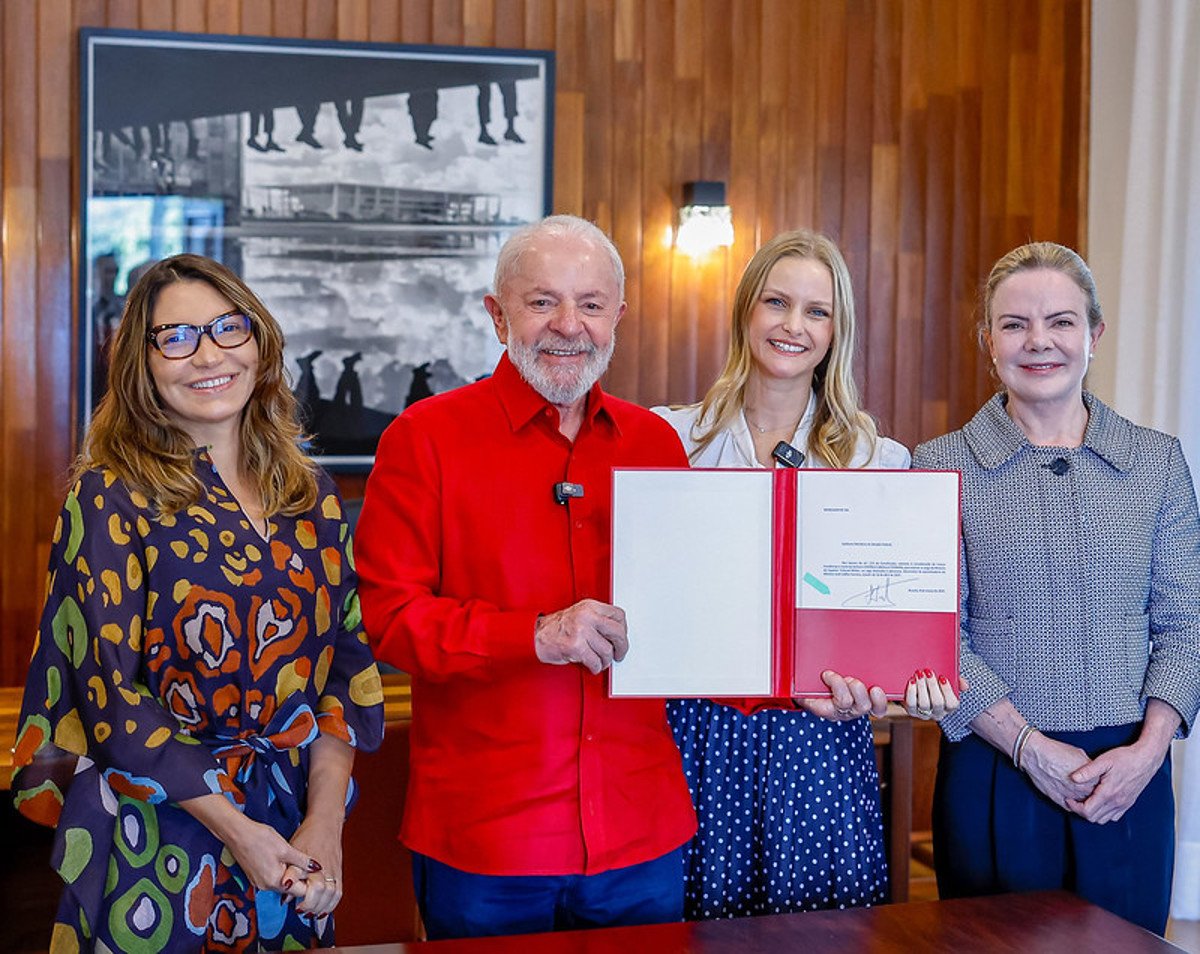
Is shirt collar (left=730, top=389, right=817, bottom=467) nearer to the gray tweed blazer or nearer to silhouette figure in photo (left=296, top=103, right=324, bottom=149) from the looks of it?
the gray tweed blazer

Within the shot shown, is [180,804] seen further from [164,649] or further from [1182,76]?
[1182,76]

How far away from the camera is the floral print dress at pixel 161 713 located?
175 cm

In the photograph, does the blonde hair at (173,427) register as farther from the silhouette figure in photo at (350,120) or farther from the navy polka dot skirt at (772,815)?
the silhouette figure in photo at (350,120)


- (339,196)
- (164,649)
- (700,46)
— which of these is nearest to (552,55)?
(700,46)

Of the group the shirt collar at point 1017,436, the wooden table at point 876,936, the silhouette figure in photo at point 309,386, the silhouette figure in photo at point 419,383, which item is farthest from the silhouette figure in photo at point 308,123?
the wooden table at point 876,936

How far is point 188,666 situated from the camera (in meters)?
1.81

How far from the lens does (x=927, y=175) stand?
205 inches

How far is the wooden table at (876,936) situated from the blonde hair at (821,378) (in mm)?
815

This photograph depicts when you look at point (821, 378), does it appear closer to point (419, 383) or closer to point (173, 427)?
point (173, 427)

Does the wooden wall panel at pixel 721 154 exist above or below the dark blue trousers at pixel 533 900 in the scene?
above

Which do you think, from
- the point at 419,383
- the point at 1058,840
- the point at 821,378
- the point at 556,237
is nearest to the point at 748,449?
the point at 821,378

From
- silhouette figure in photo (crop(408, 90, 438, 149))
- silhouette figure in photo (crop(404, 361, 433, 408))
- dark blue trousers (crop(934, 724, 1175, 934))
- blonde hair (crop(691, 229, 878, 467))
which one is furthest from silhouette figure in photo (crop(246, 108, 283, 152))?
dark blue trousers (crop(934, 724, 1175, 934))

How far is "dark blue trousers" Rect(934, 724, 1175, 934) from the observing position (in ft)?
7.33

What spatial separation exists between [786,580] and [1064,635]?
551 mm
